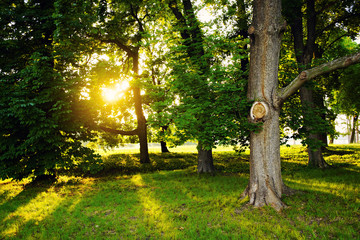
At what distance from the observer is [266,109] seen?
6078 mm

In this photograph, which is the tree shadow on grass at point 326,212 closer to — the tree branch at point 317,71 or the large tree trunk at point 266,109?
the large tree trunk at point 266,109

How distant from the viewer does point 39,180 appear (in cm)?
1190

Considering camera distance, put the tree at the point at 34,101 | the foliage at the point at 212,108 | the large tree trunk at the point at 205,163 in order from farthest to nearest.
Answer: the large tree trunk at the point at 205,163 < the tree at the point at 34,101 < the foliage at the point at 212,108

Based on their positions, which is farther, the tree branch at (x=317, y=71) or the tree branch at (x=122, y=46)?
the tree branch at (x=122, y=46)

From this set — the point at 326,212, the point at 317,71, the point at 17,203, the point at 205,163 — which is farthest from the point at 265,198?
the point at 17,203

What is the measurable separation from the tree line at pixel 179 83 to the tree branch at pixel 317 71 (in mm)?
23

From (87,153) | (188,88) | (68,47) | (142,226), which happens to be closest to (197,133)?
(188,88)

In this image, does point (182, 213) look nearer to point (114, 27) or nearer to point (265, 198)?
point (265, 198)

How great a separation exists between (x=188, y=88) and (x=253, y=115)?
7.74ft

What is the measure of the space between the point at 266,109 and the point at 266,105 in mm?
123

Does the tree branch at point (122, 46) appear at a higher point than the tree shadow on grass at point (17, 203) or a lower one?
higher

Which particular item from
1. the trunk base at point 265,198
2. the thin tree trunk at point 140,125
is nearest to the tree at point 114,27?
the thin tree trunk at point 140,125

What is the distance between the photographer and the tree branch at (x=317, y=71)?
5.14 m

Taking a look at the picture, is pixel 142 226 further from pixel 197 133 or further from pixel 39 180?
pixel 39 180
